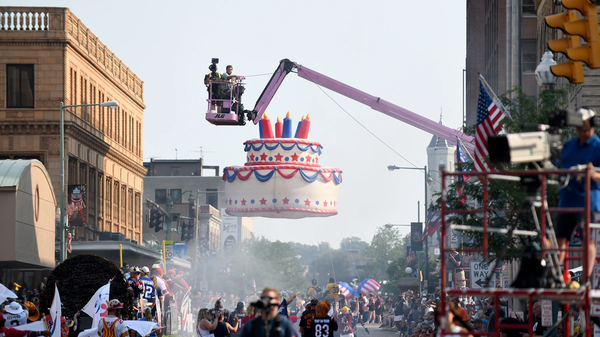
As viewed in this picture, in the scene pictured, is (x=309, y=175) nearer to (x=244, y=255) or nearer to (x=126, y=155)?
(x=126, y=155)

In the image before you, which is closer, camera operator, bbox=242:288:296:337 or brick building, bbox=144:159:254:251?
camera operator, bbox=242:288:296:337

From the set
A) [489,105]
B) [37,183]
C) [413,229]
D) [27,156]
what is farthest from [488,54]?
[489,105]

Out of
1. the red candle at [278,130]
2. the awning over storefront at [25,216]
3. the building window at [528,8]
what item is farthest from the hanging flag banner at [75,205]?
the building window at [528,8]

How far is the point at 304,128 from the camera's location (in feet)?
131

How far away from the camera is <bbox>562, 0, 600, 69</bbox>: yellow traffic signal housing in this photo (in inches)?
438

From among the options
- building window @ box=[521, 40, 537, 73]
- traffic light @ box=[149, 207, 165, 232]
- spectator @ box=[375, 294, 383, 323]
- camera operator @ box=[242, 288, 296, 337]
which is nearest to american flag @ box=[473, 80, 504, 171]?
camera operator @ box=[242, 288, 296, 337]

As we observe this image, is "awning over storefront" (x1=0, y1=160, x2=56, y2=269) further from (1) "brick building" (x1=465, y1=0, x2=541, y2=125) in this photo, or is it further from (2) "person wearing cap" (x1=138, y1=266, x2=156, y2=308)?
(1) "brick building" (x1=465, y1=0, x2=541, y2=125)

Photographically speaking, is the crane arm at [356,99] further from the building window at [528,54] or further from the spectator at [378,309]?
the spectator at [378,309]

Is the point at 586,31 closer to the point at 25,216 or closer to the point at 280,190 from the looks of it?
the point at 25,216

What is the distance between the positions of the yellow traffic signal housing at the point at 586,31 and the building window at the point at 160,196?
114932 millimetres

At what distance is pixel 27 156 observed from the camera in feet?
170

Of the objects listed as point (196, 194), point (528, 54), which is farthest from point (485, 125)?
point (196, 194)

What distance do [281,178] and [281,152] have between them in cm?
109

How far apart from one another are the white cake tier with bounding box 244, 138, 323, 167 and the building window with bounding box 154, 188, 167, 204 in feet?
284
